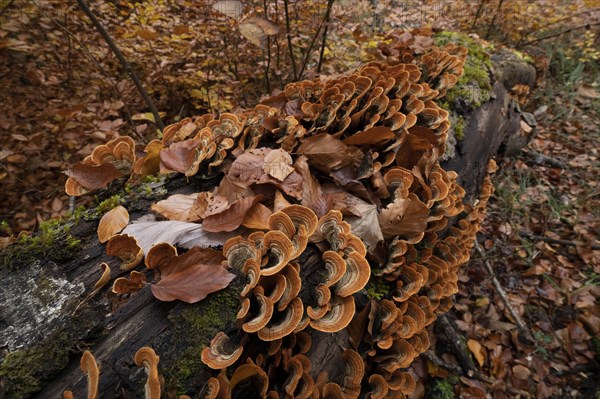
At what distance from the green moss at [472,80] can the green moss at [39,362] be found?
4203mm

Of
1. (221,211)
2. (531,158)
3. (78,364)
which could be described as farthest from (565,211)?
(78,364)

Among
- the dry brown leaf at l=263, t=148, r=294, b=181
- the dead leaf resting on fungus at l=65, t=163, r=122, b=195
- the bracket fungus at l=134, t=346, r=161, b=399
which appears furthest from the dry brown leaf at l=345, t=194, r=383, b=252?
the dead leaf resting on fungus at l=65, t=163, r=122, b=195

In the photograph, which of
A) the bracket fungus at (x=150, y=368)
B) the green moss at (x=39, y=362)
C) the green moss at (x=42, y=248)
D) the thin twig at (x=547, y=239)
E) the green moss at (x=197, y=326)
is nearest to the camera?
the bracket fungus at (x=150, y=368)

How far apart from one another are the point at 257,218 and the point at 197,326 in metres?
0.66

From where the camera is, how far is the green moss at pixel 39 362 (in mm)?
1504

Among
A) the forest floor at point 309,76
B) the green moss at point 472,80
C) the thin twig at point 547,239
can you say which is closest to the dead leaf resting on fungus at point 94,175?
the forest floor at point 309,76

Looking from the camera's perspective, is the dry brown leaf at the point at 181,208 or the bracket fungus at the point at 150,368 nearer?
the bracket fungus at the point at 150,368

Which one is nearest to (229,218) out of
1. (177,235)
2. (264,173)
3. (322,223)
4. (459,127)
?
(177,235)

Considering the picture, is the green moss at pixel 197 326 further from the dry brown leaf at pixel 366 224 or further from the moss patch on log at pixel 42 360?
the dry brown leaf at pixel 366 224

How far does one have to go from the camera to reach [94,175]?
2479 millimetres

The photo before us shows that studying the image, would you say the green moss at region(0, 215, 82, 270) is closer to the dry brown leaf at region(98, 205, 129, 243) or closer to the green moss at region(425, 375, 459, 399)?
the dry brown leaf at region(98, 205, 129, 243)

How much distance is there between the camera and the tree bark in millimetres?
1559

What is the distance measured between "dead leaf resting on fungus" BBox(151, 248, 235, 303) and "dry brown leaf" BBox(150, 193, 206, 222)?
0.44 meters

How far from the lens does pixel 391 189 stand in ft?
8.83
